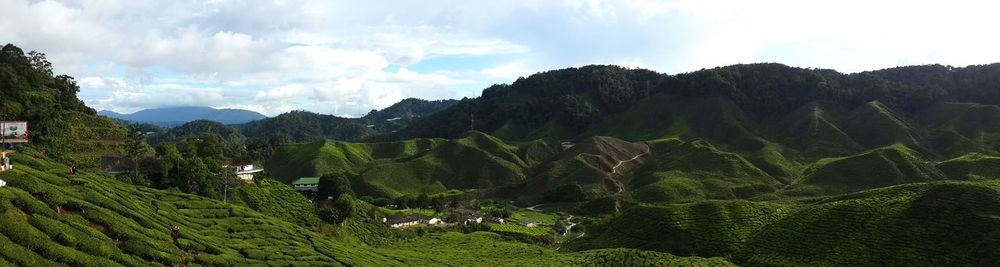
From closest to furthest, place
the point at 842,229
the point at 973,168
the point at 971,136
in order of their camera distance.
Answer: the point at 842,229 → the point at 973,168 → the point at 971,136

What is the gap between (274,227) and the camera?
2244 inches

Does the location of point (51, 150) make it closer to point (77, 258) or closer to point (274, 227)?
point (274, 227)

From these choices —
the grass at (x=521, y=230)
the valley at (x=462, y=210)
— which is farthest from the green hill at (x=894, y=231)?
the grass at (x=521, y=230)

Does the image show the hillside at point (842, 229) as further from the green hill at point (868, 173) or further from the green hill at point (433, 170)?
the green hill at point (433, 170)

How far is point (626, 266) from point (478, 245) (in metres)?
29.8

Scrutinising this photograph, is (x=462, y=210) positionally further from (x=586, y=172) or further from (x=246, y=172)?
(x=246, y=172)

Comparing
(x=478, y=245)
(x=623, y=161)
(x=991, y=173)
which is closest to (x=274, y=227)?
(x=478, y=245)

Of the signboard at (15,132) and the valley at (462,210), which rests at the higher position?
the signboard at (15,132)

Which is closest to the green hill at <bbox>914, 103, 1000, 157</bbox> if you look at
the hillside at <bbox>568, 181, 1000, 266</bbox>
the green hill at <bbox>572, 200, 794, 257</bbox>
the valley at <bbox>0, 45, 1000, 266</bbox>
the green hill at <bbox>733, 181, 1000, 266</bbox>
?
the valley at <bbox>0, 45, 1000, 266</bbox>

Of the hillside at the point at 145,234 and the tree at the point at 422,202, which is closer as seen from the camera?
the hillside at the point at 145,234

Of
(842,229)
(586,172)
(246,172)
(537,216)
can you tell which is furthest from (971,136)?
(246,172)

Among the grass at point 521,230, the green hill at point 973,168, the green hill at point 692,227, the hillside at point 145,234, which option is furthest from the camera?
the green hill at point 973,168

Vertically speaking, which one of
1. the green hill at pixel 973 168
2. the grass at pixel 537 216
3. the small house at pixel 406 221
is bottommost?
the grass at pixel 537 216

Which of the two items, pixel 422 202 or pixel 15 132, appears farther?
pixel 422 202
